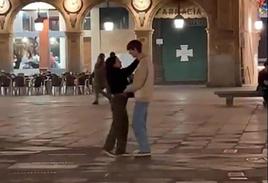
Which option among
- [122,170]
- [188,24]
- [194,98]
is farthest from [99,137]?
[188,24]

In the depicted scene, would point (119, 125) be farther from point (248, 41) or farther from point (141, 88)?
point (248, 41)

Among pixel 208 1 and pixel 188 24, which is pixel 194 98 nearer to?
pixel 208 1

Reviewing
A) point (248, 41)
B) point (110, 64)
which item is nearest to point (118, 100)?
point (110, 64)

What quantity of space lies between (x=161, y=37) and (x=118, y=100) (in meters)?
30.1

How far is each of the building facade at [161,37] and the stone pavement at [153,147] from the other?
42.8ft

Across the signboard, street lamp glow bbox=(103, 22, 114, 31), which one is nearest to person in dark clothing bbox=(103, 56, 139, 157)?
the signboard

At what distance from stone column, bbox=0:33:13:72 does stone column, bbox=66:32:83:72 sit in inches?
114

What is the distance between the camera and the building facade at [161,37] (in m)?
37.9

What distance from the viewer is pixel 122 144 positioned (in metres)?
12.9

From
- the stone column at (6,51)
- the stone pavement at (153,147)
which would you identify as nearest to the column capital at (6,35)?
the stone column at (6,51)

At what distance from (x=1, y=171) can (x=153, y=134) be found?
5607mm

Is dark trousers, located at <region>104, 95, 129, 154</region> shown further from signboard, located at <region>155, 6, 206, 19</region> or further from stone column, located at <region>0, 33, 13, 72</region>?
signboard, located at <region>155, 6, 206, 19</region>

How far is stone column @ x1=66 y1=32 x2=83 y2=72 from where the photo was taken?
39.3 metres

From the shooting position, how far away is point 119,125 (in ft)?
42.1
